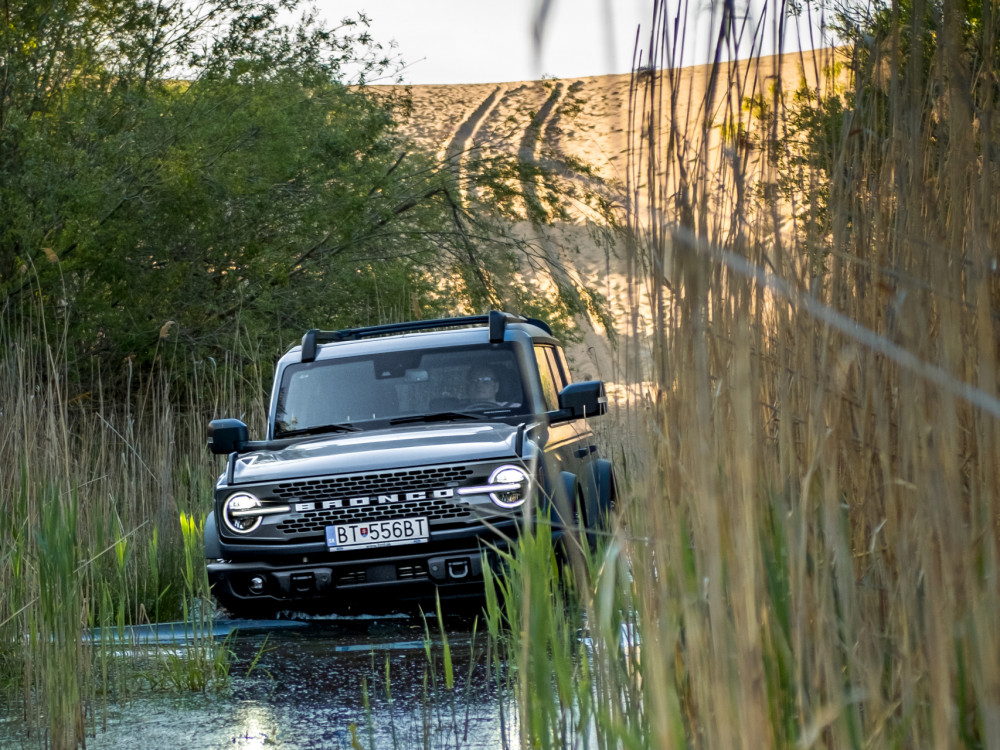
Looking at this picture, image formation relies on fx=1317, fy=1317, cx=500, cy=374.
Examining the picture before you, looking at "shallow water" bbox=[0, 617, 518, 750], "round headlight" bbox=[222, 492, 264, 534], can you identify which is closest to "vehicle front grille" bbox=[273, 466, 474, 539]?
"round headlight" bbox=[222, 492, 264, 534]

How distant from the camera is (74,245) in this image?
12461 millimetres

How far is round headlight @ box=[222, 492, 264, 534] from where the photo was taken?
6.52m

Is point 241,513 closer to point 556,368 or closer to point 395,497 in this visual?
point 395,497

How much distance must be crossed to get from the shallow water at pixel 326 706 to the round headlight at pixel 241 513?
0.60 m

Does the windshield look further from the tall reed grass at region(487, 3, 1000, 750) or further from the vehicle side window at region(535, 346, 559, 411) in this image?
the tall reed grass at region(487, 3, 1000, 750)

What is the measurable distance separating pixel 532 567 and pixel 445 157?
1307cm

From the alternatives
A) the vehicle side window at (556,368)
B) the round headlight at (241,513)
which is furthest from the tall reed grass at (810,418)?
the vehicle side window at (556,368)

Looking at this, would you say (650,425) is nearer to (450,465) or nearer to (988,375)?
(988,375)

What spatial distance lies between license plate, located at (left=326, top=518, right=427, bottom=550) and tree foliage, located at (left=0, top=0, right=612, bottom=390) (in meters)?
5.21

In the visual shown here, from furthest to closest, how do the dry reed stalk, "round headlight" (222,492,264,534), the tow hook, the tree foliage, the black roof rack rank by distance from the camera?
the tree foliage < the black roof rack < "round headlight" (222,492,264,534) < the tow hook < the dry reed stalk

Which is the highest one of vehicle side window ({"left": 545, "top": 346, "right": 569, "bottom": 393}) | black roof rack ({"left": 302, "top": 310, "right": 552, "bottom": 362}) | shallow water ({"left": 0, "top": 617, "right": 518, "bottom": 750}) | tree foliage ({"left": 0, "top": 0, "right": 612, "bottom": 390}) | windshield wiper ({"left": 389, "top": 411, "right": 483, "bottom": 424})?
tree foliage ({"left": 0, "top": 0, "right": 612, "bottom": 390})

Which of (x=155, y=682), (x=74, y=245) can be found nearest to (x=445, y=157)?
(x=74, y=245)

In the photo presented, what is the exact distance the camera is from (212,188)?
526 inches

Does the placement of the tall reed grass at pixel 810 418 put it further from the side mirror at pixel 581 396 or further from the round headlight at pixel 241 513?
the round headlight at pixel 241 513
